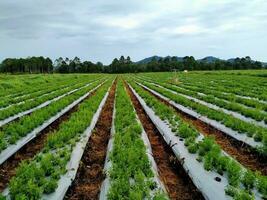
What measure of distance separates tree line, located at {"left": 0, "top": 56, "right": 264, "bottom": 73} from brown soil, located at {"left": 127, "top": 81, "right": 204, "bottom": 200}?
355 feet

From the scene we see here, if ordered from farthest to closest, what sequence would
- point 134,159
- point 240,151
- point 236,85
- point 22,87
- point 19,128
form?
point 22,87, point 236,85, point 19,128, point 240,151, point 134,159

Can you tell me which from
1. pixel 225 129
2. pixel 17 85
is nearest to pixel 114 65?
pixel 17 85

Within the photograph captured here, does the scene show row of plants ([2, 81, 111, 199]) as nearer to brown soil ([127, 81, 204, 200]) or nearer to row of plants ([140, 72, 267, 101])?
brown soil ([127, 81, 204, 200])

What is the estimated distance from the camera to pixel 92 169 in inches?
257

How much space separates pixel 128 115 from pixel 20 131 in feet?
13.0

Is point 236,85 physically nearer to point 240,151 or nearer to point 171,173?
point 240,151

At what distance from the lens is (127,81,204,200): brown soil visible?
17.4 feet

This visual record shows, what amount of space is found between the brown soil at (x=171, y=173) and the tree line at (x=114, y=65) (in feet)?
355

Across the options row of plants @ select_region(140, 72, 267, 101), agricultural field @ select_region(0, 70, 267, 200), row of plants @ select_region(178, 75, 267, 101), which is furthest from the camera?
row of plants @ select_region(140, 72, 267, 101)

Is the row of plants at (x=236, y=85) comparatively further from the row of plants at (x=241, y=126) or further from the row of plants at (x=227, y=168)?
the row of plants at (x=227, y=168)

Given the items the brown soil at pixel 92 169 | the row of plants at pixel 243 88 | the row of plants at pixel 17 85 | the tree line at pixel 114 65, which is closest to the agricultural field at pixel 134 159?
the brown soil at pixel 92 169

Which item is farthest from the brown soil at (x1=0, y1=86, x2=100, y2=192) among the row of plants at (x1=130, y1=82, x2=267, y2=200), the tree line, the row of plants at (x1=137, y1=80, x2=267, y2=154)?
the tree line

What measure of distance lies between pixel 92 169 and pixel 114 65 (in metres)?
129

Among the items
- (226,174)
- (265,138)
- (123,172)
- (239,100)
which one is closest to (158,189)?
(123,172)
